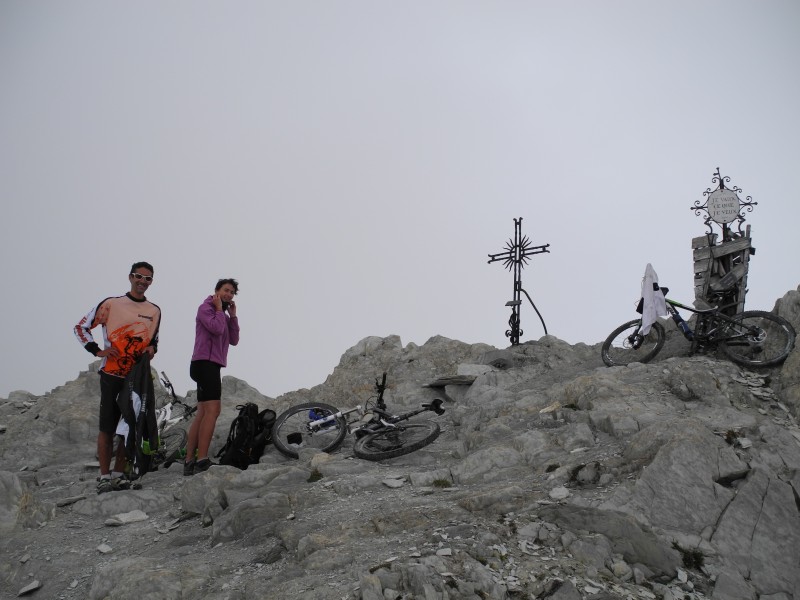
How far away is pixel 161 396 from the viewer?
1644 centimetres

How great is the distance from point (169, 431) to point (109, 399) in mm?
5492

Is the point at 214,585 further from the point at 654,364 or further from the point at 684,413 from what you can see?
the point at 654,364

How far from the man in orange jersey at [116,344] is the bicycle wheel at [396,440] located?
3.75 metres

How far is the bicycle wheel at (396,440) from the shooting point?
9.08 m

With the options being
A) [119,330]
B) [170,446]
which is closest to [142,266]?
[119,330]

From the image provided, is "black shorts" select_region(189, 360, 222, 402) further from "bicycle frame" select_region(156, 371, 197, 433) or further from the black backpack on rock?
"bicycle frame" select_region(156, 371, 197, 433)

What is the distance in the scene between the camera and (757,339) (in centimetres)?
1052

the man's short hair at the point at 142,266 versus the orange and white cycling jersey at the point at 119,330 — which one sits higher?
the man's short hair at the point at 142,266

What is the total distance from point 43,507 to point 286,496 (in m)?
3.63

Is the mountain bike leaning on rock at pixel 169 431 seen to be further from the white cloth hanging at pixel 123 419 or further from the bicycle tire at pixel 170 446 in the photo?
the white cloth hanging at pixel 123 419

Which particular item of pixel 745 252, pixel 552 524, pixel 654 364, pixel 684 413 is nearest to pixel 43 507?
pixel 552 524

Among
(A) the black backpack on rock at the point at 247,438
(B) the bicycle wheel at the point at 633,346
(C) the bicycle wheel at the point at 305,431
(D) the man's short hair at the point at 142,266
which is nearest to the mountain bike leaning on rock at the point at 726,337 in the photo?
(B) the bicycle wheel at the point at 633,346

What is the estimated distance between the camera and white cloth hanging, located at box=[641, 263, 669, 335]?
1140cm

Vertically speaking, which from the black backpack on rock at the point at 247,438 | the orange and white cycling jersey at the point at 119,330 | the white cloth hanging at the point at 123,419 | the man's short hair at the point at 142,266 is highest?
the man's short hair at the point at 142,266
